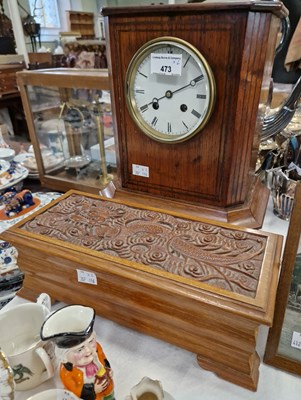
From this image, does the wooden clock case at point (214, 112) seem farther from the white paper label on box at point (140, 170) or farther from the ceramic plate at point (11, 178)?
the ceramic plate at point (11, 178)

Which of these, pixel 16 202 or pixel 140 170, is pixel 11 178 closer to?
pixel 16 202

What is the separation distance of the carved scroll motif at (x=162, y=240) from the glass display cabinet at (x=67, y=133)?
1.29 feet

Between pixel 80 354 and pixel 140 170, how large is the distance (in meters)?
0.46

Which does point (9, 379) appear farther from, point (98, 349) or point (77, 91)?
point (77, 91)

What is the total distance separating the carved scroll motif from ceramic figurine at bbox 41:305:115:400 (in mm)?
129

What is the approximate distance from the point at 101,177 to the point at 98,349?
0.75 m

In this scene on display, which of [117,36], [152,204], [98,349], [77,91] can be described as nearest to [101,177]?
[77,91]

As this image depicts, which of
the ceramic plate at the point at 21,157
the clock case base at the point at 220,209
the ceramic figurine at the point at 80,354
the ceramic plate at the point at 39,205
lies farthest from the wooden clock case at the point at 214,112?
the ceramic plate at the point at 21,157

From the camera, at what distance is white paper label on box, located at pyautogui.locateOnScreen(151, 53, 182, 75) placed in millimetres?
609

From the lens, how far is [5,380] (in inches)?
14.9

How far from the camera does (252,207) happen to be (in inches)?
28.5

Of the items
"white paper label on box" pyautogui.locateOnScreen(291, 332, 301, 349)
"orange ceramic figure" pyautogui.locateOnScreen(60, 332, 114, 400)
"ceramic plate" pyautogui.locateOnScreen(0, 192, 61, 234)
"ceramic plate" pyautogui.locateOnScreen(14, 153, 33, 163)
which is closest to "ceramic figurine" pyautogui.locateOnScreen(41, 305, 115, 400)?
"orange ceramic figure" pyautogui.locateOnScreen(60, 332, 114, 400)

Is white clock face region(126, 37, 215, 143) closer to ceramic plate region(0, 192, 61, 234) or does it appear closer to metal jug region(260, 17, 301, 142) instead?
metal jug region(260, 17, 301, 142)

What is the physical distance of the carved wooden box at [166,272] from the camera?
0.44m
